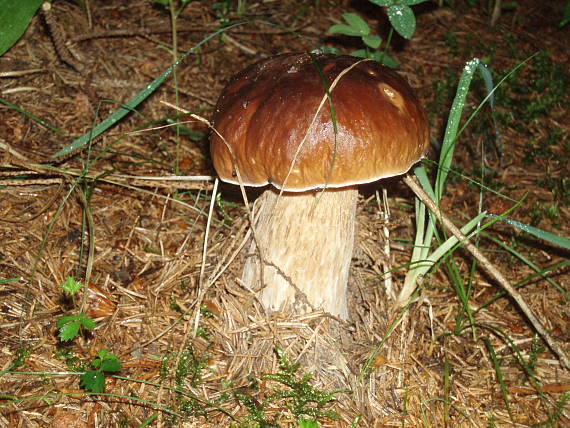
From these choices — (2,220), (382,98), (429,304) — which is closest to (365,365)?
(429,304)

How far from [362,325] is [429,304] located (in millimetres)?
413

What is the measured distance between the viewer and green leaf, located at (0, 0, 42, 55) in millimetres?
2570

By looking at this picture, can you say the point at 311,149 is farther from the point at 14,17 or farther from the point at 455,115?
the point at 14,17

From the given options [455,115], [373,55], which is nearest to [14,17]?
[373,55]

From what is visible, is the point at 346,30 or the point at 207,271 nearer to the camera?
the point at 207,271

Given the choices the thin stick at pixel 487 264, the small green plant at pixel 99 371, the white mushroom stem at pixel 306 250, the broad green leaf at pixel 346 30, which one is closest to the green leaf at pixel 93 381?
the small green plant at pixel 99 371

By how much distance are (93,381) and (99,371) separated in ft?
0.20

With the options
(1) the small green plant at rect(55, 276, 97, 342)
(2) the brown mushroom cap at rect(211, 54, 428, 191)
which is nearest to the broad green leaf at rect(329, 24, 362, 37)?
(2) the brown mushroom cap at rect(211, 54, 428, 191)

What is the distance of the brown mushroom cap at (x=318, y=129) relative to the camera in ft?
5.69

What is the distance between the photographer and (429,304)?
250 cm

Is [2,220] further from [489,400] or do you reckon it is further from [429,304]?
[489,400]

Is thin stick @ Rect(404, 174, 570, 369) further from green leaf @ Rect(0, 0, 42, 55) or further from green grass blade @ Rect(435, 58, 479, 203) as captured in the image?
green leaf @ Rect(0, 0, 42, 55)

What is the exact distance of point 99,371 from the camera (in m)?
1.88

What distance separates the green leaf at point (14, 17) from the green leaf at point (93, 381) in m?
1.94
